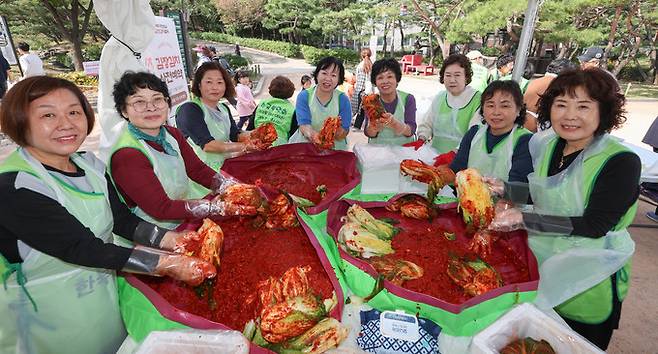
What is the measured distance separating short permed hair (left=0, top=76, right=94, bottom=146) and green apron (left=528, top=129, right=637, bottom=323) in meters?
2.03

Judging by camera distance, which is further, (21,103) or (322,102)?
(322,102)

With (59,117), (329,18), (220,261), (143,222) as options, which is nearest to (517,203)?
(220,261)

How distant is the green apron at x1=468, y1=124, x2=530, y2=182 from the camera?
6.85ft

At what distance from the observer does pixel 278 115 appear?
3355 millimetres

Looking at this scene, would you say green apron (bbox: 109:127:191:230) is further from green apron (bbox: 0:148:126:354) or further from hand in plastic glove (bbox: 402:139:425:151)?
hand in plastic glove (bbox: 402:139:425:151)

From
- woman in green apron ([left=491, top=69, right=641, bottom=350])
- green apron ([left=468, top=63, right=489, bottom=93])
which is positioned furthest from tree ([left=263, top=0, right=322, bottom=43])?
woman in green apron ([left=491, top=69, right=641, bottom=350])

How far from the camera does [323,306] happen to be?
125 centimetres

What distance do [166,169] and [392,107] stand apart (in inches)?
81.9

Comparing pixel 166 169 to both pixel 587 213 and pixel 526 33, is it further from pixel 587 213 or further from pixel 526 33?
pixel 526 33

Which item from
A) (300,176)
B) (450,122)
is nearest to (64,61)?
(300,176)

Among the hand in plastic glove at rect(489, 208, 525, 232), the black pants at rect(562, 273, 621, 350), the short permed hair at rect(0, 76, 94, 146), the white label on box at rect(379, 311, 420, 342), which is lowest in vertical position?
the black pants at rect(562, 273, 621, 350)

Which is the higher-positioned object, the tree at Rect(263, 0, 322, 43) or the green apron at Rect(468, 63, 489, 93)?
the tree at Rect(263, 0, 322, 43)

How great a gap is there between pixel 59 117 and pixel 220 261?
81 cm

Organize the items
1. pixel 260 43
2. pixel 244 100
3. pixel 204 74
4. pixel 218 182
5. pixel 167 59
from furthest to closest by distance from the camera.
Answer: pixel 260 43 < pixel 244 100 < pixel 167 59 < pixel 204 74 < pixel 218 182
